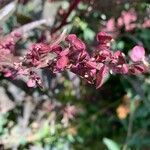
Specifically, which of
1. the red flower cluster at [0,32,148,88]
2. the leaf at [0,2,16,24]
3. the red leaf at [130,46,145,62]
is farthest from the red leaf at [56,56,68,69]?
the leaf at [0,2,16,24]

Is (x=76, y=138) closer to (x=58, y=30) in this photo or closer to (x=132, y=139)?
(x=132, y=139)

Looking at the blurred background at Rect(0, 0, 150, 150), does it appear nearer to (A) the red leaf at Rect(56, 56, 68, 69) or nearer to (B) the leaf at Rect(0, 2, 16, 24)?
(B) the leaf at Rect(0, 2, 16, 24)

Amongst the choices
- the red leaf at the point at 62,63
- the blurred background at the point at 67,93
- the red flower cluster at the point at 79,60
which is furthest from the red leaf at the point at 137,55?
the blurred background at the point at 67,93

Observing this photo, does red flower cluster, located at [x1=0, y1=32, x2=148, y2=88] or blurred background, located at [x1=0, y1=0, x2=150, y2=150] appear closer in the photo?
red flower cluster, located at [x1=0, y1=32, x2=148, y2=88]

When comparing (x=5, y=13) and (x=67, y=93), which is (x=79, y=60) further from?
(x=67, y=93)

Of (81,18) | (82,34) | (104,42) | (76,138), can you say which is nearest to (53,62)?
(104,42)

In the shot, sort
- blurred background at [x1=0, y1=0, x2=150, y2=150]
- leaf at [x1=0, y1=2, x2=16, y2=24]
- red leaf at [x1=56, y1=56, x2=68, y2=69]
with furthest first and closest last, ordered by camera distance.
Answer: blurred background at [x1=0, y1=0, x2=150, y2=150] < leaf at [x1=0, y1=2, x2=16, y2=24] < red leaf at [x1=56, y1=56, x2=68, y2=69]

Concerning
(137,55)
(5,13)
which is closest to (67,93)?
(5,13)

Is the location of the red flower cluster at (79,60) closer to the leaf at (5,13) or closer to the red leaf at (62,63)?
the red leaf at (62,63)

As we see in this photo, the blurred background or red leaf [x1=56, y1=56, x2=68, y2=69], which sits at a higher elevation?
red leaf [x1=56, y1=56, x2=68, y2=69]
